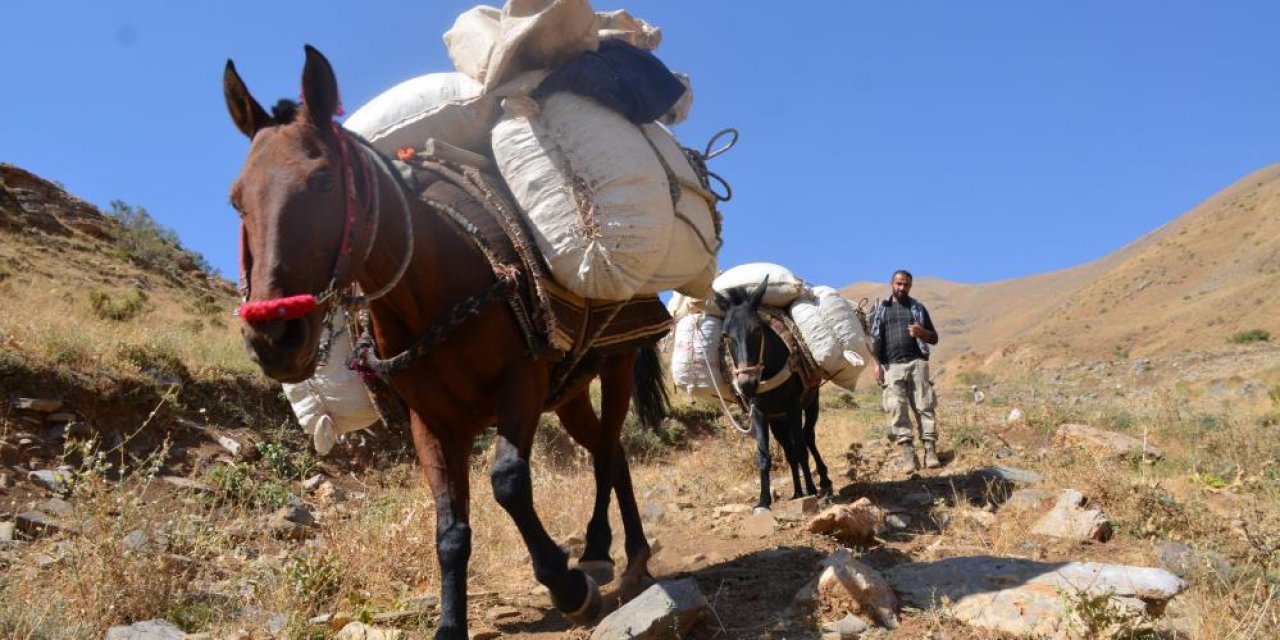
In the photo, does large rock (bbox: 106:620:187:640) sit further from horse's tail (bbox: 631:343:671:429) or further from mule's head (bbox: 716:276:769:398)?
mule's head (bbox: 716:276:769:398)

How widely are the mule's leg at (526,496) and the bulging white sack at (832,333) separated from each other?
638cm

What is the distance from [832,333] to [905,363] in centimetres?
123

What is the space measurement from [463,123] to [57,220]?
82.0ft

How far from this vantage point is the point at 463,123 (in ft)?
13.6

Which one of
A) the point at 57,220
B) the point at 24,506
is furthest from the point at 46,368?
the point at 57,220

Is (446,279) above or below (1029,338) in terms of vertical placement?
below

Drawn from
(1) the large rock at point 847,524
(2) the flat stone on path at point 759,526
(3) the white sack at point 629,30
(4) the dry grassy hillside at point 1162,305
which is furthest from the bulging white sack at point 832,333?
(4) the dry grassy hillside at point 1162,305

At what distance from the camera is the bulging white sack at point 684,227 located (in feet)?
14.9

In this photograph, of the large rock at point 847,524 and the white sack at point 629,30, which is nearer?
the white sack at point 629,30

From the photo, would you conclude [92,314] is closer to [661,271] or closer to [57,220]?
[57,220]

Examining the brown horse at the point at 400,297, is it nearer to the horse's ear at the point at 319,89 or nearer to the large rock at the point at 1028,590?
the horse's ear at the point at 319,89

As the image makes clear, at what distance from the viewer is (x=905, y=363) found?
1005 centimetres

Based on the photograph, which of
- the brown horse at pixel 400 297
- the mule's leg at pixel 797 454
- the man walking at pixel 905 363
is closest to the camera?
the brown horse at pixel 400 297

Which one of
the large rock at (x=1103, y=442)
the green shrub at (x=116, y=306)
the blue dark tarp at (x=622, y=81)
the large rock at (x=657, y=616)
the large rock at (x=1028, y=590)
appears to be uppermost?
the green shrub at (x=116, y=306)
